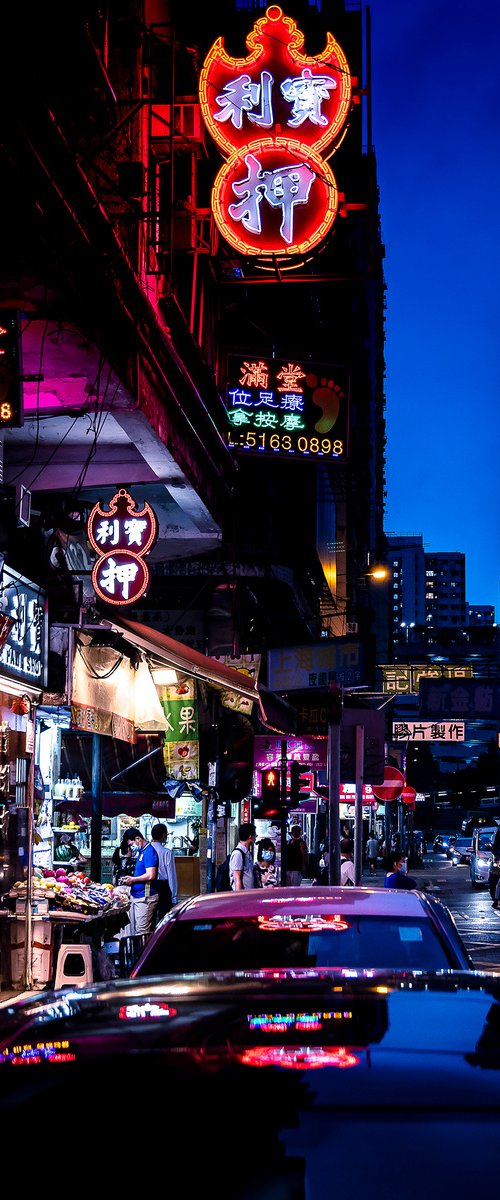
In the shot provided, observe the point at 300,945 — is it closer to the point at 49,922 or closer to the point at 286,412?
the point at 49,922

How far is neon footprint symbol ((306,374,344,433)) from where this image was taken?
16.9m

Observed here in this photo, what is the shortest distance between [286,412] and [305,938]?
38.6 ft

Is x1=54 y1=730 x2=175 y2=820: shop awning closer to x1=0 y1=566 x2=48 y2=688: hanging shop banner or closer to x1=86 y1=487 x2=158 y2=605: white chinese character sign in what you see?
x1=0 y1=566 x2=48 y2=688: hanging shop banner

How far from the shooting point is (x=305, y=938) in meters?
5.90

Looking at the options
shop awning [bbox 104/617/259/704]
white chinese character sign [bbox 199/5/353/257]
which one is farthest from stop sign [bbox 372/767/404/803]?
white chinese character sign [bbox 199/5/353/257]

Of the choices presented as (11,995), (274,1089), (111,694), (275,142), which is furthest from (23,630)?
(274,1089)

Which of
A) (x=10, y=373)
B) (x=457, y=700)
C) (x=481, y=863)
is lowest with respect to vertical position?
(x=481, y=863)

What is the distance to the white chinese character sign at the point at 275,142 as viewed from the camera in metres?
13.3

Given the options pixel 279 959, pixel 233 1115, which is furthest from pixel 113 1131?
pixel 279 959

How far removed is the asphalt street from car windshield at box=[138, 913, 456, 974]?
4648mm

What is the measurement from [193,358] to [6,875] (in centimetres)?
709

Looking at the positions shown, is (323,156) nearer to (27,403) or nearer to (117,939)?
(27,403)

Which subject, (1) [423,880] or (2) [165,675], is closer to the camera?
(2) [165,675]

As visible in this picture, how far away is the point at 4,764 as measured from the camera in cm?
1301
